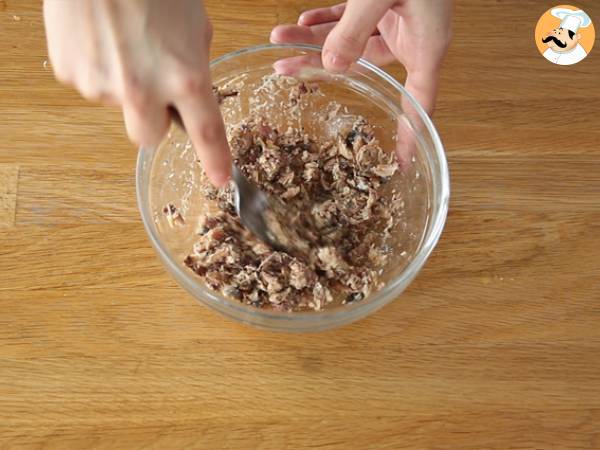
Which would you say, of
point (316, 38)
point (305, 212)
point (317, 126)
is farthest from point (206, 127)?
point (316, 38)

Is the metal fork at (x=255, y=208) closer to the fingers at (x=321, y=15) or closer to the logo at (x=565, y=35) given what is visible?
the fingers at (x=321, y=15)

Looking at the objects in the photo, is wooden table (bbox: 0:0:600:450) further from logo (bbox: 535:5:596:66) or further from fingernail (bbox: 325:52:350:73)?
fingernail (bbox: 325:52:350:73)

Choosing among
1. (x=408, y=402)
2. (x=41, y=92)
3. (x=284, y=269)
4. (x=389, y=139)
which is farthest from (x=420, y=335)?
(x=41, y=92)

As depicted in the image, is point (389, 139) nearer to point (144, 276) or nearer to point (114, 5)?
point (144, 276)

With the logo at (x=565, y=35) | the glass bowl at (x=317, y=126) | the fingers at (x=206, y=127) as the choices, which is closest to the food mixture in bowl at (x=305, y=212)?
the glass bowl at (x=317, y=126)

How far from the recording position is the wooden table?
4.01 ft

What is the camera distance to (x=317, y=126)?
4.84 feet

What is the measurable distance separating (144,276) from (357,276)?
0.43 metres

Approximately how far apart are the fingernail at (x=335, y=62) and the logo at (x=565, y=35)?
23.6 inches

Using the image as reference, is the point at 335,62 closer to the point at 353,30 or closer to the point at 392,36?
the point at 353,30

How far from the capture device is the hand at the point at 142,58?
885mm

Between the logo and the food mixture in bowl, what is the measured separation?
1.79 feet

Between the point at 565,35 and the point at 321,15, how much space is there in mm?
611

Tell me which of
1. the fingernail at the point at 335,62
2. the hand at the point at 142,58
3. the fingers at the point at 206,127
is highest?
the hand at the point at 142,58
